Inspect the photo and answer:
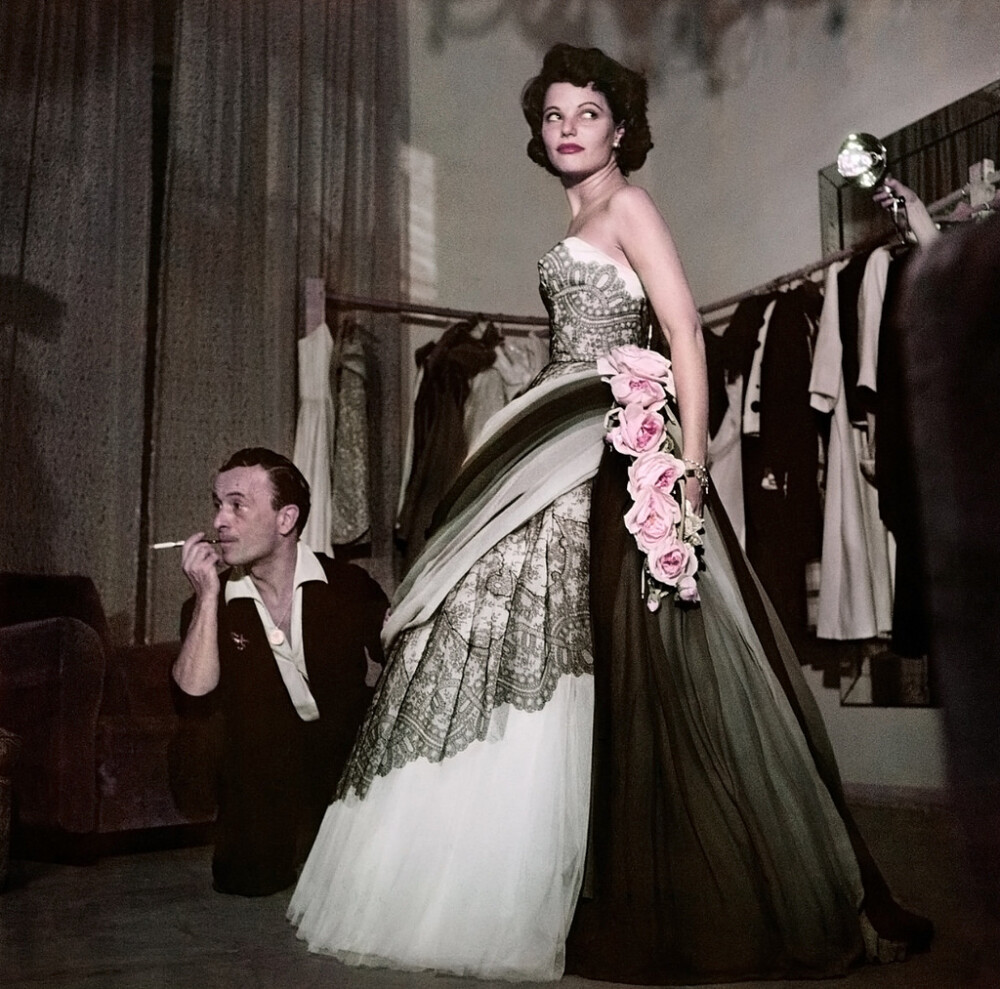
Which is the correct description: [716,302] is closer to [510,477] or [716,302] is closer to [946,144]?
[946,144]

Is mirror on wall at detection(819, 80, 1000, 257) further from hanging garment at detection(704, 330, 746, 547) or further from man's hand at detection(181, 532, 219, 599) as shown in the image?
man's hand at detection(181, 532, 219, 599)

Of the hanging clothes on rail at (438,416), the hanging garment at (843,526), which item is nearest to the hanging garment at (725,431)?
the hanging garment at (843,526)

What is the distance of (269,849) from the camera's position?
1344 mm

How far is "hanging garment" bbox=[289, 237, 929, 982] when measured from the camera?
0.96 meters

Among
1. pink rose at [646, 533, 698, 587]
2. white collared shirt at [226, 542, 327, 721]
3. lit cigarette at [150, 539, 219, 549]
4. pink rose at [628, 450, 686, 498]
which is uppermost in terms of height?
pink rose at [628, 450, 686, 498]

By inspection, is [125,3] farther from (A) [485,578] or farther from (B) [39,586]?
(A) [485,578]

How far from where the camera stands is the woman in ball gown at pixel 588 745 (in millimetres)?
959

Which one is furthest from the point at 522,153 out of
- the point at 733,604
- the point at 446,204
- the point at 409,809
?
the point at 409,809

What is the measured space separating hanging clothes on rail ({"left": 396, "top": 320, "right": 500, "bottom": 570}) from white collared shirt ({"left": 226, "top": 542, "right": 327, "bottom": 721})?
0.30 m

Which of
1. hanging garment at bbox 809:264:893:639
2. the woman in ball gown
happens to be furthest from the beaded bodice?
hanging garment at bbox 809:264:893:639

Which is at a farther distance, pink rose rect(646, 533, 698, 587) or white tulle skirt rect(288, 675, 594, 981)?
pink rose rect(646, 533, 698, 587)

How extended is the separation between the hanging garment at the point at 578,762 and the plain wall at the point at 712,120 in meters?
0.55

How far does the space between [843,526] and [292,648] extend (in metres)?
1.09

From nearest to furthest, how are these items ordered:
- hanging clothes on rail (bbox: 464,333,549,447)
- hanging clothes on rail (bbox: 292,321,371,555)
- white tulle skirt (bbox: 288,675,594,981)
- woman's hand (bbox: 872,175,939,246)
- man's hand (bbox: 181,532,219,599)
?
white tulle skirt (bbox: 288,675,594,981), man's hand (bbox: 181,532,219,599), woman's hand (bbox: 872,175,939,246), hanging clothes on rail (bbox: 292,321,371,555), hanging clothes on rail (bbox: 464,333,549,447)
